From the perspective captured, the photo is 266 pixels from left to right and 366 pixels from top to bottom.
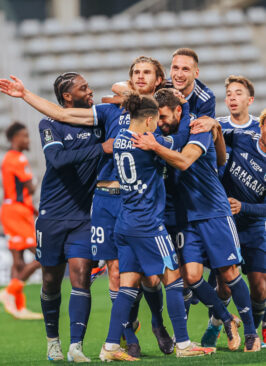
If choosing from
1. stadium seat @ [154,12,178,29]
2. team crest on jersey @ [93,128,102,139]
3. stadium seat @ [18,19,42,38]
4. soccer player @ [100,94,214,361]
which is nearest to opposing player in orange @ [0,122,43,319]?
team crest on jersey @ [93,128,102,139]

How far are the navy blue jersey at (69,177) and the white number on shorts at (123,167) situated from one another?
1.69 ft

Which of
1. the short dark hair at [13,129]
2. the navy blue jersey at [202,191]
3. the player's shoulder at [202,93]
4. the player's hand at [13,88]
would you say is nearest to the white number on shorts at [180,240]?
the navy blue jersey at [202,191]

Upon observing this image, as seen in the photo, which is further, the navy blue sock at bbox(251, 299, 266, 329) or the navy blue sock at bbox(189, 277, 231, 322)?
the navy blue sock at bbox(251, 299, 266, 329)

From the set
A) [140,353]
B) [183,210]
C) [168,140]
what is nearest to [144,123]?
[168,140]

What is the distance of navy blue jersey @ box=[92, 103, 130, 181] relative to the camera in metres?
5.62

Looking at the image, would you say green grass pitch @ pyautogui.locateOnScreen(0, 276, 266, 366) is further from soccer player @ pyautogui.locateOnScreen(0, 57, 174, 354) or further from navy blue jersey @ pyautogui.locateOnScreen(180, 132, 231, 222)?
navy blue jersey @ pyautogui.locateOnScreen(180, 132, 231, 222)

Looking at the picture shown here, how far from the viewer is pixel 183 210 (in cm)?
571

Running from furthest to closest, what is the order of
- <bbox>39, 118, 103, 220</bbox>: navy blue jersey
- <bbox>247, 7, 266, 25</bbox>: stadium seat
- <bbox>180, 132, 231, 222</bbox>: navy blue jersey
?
<bbox>247, 7, 266, 25</bbox>: stadium seat
<bbox>39, 118, 103, 220</bbox>: navy blue jersey
<bbox>180, 132, 231, 222</bbox>: navy blue jersey

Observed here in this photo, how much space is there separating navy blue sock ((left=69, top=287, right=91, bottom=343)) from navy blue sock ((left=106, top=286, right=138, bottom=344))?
0.37 m

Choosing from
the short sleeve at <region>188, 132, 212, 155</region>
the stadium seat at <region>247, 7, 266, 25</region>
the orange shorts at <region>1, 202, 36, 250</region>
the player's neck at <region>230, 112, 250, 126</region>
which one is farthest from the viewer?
the stadium seat at <region>247, 7, 266, 25</region>

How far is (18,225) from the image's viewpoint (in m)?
9.55

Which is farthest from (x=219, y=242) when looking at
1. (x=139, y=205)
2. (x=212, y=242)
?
(x=139, y=205)

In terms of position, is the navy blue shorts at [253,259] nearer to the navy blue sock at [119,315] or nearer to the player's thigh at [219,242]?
the player's thigh at [219,242]

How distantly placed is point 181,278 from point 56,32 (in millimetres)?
13009
